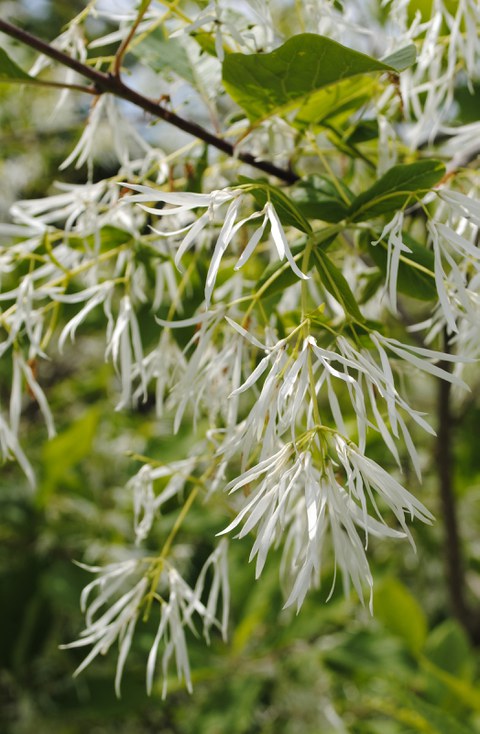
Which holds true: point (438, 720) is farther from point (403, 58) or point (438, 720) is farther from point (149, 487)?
point (403, 58)

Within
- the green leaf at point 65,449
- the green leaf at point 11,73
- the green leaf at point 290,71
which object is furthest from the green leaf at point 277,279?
the green leaf at point 65,449

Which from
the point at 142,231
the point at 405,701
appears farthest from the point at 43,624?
the point at 142,231

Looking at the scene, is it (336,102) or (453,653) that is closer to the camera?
(336,102)

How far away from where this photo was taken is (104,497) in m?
1.55

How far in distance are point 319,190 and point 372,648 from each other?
2.59 feet

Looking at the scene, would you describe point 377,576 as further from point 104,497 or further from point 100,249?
point 100,249

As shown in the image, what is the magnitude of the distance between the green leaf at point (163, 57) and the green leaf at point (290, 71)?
0.44 ft

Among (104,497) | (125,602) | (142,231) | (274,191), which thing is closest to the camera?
(274,191)

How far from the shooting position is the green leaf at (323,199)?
464 mm

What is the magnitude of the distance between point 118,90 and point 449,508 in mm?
724

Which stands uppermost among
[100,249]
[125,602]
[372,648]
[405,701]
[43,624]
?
[100,249]

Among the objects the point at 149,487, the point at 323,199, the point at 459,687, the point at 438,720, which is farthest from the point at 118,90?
the point at 459,687

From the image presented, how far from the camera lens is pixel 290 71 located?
1.43 ft

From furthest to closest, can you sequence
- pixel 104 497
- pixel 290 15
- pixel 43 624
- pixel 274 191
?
1. pixel 290 15
2. pixel 104 497
3. pixel 43 624
4. pixel 274 191
